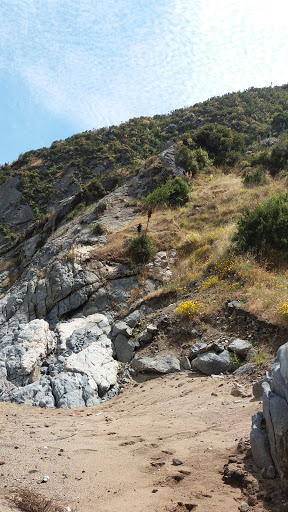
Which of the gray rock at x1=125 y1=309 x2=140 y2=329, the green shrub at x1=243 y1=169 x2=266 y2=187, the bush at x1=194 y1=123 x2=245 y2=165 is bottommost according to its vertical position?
the gray rock at x1=125 y1=309 x2=140 y2=329

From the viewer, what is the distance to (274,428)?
10.2 ft

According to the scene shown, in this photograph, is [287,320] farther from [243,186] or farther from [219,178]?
A: [219,178]

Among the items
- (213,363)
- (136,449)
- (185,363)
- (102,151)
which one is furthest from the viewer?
(102,151)

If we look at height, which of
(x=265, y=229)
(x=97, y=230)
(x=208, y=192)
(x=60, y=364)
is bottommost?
(x=60, y=364)

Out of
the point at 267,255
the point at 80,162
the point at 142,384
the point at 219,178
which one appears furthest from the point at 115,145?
the point at 142,384

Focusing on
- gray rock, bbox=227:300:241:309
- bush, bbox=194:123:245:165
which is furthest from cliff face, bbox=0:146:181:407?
bush, bbox=194:123:245:165

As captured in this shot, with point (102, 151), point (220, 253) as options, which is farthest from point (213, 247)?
point (102, 151)

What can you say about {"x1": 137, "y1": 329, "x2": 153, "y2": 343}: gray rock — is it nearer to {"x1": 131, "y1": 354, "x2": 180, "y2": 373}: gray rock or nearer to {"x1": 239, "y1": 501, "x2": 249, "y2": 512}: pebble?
{"x1": 131, "y1": 354, "x2": 180, "y2": 373}: gray rock

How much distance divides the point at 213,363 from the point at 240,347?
623 millimetres

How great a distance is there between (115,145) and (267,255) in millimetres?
30843

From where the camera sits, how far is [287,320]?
21.5ft

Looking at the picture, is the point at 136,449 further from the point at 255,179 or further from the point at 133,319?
the point at 255,179

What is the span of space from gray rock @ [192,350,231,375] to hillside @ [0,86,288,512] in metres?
0.03

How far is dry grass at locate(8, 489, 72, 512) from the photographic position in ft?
9.23
